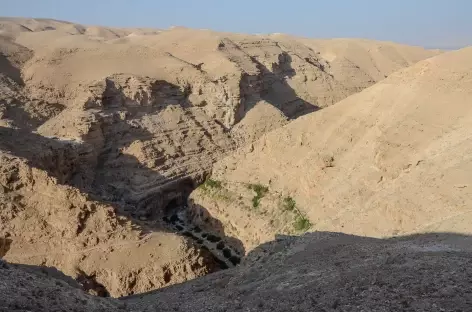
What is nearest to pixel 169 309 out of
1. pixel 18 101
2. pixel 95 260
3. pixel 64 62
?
pixel 95 260

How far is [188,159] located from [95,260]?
15.2 metres

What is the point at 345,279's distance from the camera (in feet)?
35.9

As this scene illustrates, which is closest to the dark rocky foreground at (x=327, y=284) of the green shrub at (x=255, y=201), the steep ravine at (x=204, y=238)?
the steep ravine at (x=204, y=238)

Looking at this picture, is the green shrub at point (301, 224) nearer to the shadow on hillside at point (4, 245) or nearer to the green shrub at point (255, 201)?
the green shrub at point (255, 201)

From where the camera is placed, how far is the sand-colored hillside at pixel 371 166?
1888cm

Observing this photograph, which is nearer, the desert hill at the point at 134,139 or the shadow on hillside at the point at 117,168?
the desert hill at the point at 134,139

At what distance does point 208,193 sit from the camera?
31422mm

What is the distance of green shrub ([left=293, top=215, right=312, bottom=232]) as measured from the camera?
24.4 meters

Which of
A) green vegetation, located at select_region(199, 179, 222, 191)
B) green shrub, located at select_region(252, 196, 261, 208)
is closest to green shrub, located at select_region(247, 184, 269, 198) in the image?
green shrub, located at select_region(252, 196, 261, 208)

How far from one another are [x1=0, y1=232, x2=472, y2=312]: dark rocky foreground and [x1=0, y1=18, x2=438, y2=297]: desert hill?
5.69 metres

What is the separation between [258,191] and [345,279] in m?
18.3

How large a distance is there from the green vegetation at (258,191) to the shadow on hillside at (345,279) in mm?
10458

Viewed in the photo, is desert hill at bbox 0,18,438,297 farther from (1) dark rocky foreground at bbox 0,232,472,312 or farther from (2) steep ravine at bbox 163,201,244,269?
(1) dark rocky foreground at bbox 0,232,472,312

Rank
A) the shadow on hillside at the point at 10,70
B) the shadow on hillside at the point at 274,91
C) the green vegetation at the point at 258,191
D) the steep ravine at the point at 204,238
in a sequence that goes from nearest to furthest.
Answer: the steep ravine at the point at 204,238, the green vegetation at the point at 258,191, the shadow on hillside at the point at 10,70, the shadow on hillside at the point at 274,91
